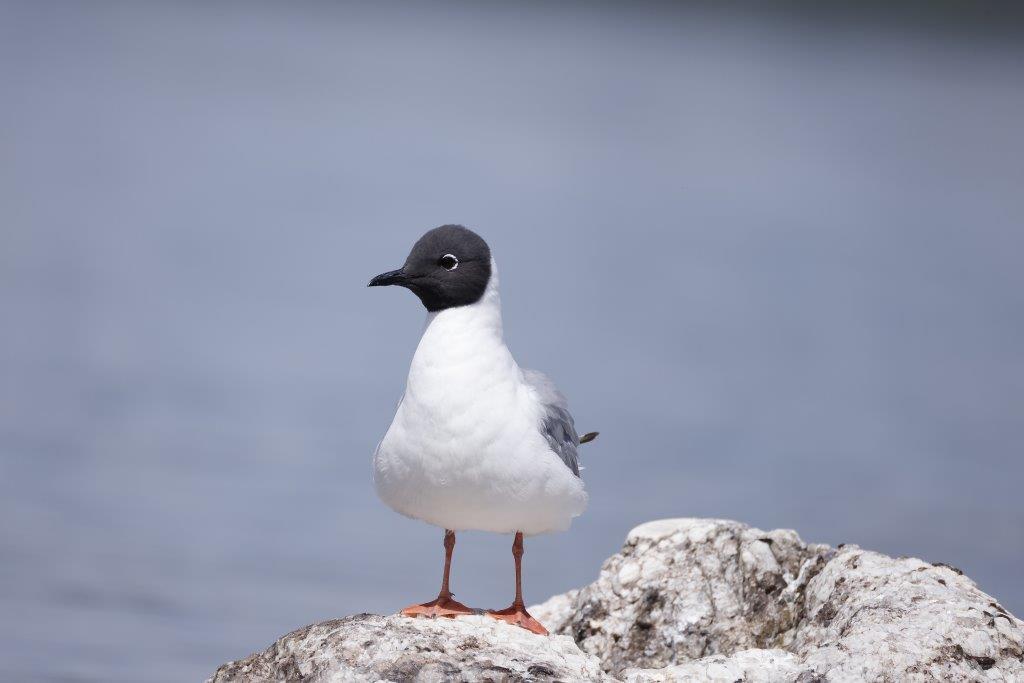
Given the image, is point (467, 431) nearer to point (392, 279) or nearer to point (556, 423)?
point (556, 423)

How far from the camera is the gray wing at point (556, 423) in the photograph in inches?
227

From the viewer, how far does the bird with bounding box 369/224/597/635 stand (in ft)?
17.7

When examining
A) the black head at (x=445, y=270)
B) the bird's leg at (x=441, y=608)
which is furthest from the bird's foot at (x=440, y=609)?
the black head at (x=445, y=270)

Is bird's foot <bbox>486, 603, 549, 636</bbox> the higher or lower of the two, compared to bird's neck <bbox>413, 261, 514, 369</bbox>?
lower

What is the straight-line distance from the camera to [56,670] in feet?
25.5

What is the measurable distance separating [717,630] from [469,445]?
163 cm

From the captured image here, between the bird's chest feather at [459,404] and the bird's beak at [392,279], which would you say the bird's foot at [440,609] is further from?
the bird's beak at [392,279]

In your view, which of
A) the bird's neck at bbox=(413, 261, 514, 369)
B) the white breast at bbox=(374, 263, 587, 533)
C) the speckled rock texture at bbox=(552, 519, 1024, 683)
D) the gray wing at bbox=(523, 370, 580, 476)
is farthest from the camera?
the gray wing at bbox=(523, 370, 580, 476)

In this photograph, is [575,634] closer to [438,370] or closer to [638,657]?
[638,657]

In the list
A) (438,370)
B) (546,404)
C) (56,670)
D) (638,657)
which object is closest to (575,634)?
(638,657)

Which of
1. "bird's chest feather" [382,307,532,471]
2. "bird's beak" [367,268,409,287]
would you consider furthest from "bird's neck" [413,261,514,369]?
"bird's beak" [367,268,409,287]

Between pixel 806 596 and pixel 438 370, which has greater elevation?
pixel 438 370

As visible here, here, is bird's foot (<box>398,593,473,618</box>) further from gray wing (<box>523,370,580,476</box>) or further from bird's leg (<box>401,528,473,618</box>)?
gray wing (<box>523,370,580,476</box>)

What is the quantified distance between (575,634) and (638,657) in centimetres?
43
